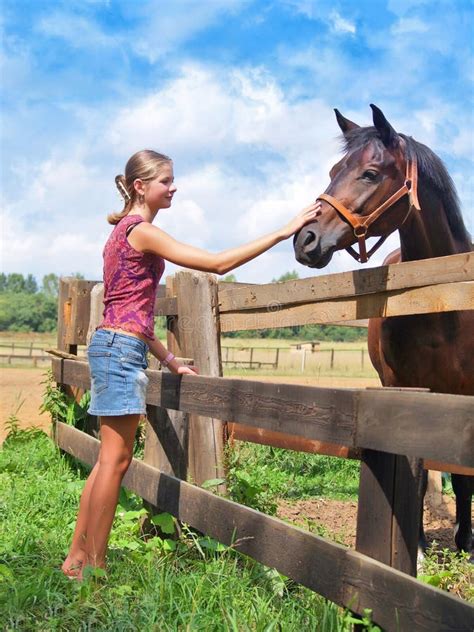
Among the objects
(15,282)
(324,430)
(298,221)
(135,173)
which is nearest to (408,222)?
(298,221)

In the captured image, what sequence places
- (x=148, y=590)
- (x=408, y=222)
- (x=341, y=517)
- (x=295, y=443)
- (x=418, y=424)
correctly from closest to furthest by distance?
(x=418, y=424), (x=148, y=590), (x=408, y=222), (x=295, y=443), (x=341, y=517)

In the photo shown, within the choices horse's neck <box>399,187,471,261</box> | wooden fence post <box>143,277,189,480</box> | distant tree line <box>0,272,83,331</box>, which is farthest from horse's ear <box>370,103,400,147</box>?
distant tree line <box>0,272,83,331</box>

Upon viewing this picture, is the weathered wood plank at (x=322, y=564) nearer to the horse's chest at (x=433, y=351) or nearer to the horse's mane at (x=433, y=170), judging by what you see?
the horse's chest at (x=433, y=351)

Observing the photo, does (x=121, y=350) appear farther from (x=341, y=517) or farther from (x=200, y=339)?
(x=341, y=517)

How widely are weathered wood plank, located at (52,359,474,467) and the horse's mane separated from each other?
190cm

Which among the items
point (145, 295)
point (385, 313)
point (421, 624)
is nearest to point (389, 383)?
point (385, 313)

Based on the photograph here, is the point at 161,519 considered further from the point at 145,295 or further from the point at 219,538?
the point at 145,295

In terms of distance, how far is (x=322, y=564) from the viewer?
259cm

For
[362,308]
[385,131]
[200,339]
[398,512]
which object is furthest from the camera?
[200,339]

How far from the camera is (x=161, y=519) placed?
12.9 ft

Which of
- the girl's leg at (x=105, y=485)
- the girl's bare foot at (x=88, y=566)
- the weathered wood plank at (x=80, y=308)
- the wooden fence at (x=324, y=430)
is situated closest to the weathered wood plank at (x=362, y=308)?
the wooden fence at (x=324, y=430)

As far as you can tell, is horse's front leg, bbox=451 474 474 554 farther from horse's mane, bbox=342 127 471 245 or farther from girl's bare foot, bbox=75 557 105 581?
girl's bare foot, bbox=75 557 105 581

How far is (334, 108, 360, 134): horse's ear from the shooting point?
4.85 metres

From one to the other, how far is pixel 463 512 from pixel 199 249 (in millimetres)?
2953
